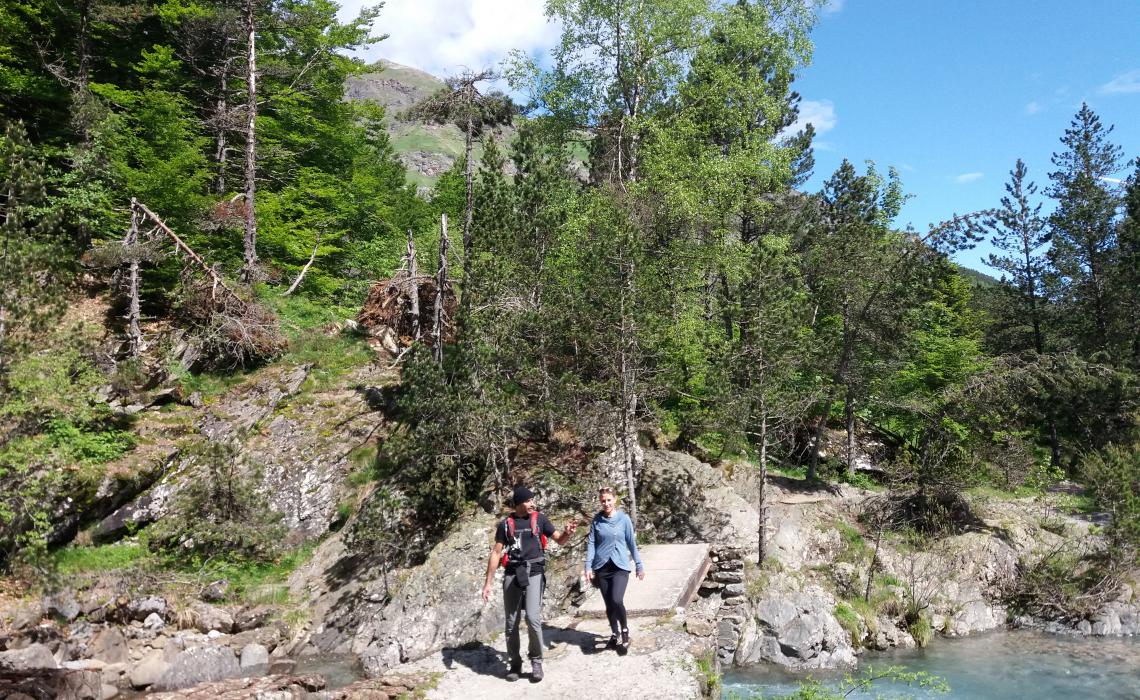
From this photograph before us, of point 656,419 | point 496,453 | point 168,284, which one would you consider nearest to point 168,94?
point 168,284

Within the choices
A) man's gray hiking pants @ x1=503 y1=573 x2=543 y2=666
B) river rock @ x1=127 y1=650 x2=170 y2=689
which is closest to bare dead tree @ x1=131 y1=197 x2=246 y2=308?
river rock @ x1=127 y1=650 x2=170 y2=689

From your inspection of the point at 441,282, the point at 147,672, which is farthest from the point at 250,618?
the point at 441,282

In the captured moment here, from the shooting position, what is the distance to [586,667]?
7352 millimetres

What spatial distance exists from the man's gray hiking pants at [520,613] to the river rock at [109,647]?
9.60m

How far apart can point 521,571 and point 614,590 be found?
1.22m

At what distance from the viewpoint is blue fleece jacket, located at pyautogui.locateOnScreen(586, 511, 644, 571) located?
309 inches

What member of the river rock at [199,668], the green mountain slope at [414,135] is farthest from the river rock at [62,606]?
the green mountain slope at [414,135]

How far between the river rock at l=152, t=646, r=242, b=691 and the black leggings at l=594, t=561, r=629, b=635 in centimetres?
862

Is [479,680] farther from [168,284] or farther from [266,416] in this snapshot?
[168,284]

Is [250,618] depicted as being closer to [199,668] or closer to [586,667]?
[199,668]

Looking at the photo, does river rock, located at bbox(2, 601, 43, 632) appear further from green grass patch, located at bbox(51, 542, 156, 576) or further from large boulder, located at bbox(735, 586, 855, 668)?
large boulder, located at bbox(735, 586, 855, 668)

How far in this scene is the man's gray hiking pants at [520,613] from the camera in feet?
23.8

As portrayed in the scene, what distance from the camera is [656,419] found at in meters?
16.6

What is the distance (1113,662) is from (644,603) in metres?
14.6
